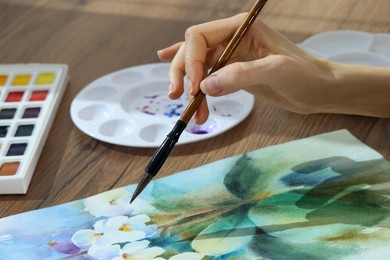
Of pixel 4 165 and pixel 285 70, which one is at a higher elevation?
pixel 285 70

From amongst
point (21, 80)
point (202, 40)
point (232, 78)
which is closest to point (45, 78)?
point (21, 80)

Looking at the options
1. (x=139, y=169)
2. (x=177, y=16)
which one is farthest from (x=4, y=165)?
(x=177, y=16)

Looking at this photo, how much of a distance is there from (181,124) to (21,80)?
451mm

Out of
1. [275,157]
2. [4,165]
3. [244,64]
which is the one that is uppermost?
[244,64]

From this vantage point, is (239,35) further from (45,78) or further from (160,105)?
(45,78)

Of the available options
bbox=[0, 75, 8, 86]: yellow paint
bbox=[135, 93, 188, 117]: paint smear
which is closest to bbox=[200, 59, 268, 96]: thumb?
bbox=[135, 93, 188, 117]: paint smear

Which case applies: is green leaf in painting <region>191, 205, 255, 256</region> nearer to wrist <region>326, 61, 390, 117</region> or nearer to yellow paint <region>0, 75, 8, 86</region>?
wrist <region>326, 61, 390, 117</region>

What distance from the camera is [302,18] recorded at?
148cm

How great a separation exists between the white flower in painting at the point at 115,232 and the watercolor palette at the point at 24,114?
14 cm

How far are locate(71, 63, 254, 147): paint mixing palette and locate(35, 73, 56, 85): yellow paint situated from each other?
0.19 feet

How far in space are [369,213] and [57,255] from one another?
40 centimetres

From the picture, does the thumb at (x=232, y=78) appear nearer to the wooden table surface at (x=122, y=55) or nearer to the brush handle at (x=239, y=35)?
the brush handle at (x=239, y=35)

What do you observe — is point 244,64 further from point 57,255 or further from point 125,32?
point 125,32

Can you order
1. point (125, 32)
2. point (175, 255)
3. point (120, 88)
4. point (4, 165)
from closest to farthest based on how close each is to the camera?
point (175, 255) < point (4, 165) < point (120, 88) < point (125, 32)
